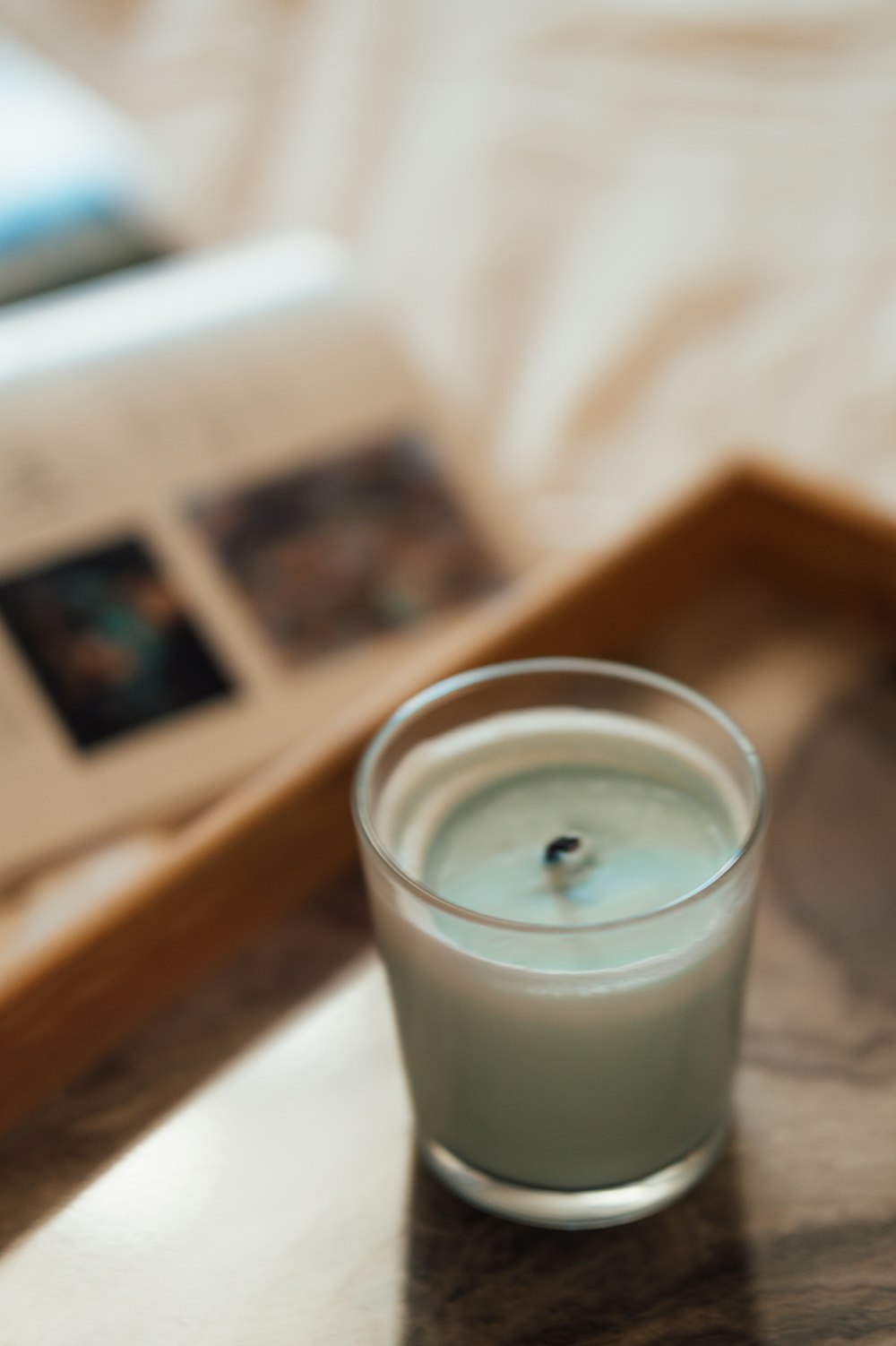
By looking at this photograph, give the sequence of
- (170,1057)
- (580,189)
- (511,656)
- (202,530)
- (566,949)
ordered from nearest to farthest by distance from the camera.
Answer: (566,949)
(170,1057)
(511,656)
(202,530)
(580,189)

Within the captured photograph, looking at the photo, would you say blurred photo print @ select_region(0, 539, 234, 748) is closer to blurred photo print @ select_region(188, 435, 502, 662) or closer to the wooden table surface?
blurred photo print @ select_region(188, 435, 502, 662)

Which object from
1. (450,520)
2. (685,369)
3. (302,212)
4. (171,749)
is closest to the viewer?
(171,749)

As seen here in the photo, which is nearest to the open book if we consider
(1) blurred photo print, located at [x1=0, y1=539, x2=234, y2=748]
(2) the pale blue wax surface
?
(1) blurred photo print, located at [x1=0, y1=539, x2=234, y2=748]

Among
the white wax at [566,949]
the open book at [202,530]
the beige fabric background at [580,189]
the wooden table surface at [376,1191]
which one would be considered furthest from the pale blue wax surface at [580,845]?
the beige fabric background at [580,189]

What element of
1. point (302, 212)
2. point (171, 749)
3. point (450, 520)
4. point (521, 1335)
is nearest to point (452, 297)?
point (302, 212)

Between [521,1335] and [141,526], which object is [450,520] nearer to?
[141,526]

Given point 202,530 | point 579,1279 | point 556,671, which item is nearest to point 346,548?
point 202,530

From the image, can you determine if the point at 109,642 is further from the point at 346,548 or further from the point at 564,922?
the point at 564,922
